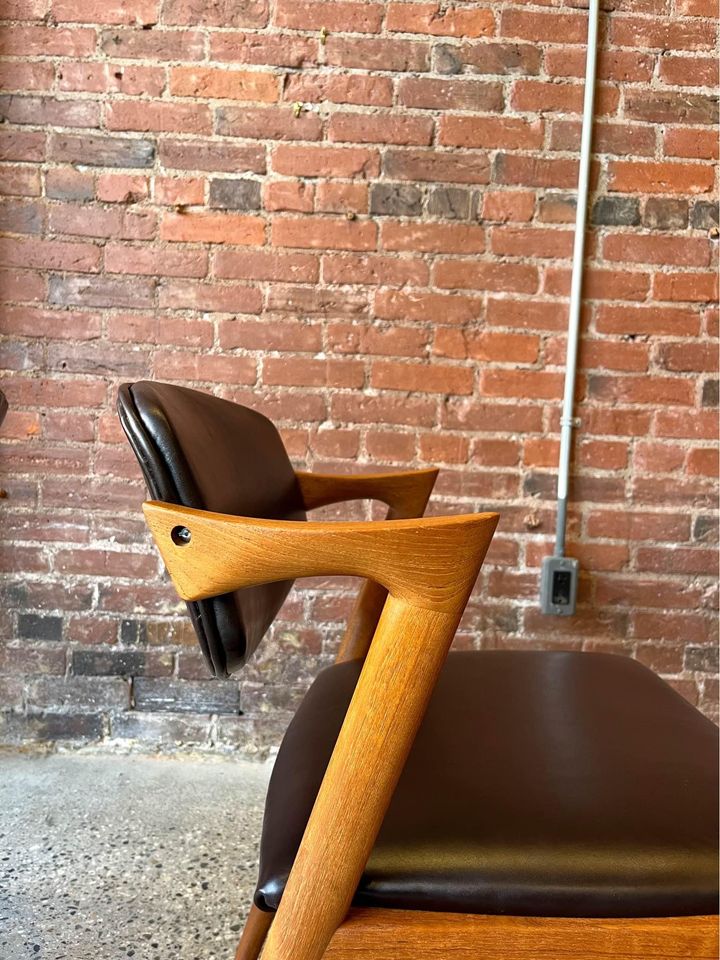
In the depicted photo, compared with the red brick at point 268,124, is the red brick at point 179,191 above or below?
below

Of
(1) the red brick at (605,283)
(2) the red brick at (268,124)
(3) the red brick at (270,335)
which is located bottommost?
(3) the red brick at (270,335)

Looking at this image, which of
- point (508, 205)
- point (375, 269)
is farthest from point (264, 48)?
point (508, 205)

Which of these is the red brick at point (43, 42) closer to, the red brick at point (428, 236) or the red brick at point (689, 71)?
the red brick at point (428, 236)

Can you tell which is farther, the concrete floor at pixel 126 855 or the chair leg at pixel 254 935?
the concrete floor at pixel 126 855

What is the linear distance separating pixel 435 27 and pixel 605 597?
143 centimetres

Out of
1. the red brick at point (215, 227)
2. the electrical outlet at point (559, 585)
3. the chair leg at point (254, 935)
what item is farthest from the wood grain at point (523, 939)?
the red brick at point (215, 227)

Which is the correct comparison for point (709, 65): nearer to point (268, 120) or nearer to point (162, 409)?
point (268, 120)

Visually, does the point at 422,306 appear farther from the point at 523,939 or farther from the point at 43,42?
the point at 523,939

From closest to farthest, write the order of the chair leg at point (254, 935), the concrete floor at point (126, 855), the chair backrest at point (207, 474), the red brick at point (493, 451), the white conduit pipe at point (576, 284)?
1. the chair backrest at point (207, 474)
2. the chair leg at point (254, 935)
3. the concrete floor at point (126, 855)
4. the white conduit pipe at point (576, 284)
5. the red brick at point (493, 451)

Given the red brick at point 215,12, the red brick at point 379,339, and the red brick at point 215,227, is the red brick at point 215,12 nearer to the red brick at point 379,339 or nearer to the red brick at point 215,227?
the red brick at point 215,227

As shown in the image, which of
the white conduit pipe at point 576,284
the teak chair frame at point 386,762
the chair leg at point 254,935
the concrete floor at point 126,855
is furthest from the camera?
the white conduit pipe at point 576,284

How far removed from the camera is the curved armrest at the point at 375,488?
1.31 meters

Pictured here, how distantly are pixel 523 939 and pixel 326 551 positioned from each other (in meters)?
0.39

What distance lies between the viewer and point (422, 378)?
5.94 ft
